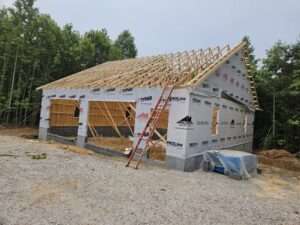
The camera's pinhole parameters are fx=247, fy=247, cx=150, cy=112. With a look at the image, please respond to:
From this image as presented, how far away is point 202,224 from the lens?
13.1 feet

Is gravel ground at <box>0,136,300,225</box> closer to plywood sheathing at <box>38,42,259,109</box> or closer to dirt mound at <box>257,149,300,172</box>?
dirt mound at <box>257,149,300,172</box>

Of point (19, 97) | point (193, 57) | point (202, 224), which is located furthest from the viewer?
point (19, 97)

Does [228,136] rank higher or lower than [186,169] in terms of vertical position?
higher

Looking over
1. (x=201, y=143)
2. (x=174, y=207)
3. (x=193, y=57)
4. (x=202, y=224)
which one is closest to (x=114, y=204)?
(x=174, y=207)

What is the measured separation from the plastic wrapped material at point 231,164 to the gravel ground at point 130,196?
0.33m

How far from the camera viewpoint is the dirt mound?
1048 centimetres

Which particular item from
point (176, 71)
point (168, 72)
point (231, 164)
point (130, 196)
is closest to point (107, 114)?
point (168, 72)

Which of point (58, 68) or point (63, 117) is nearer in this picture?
point (63, 117)

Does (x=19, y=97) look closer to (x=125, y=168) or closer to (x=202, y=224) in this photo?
(x=125, y=168)

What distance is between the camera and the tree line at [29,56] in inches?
648

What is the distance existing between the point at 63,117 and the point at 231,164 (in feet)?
33.0

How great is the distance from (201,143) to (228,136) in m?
2.95

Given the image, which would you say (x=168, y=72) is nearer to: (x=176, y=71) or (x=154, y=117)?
(x=176, y=71)

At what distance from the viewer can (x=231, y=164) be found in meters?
7.70
